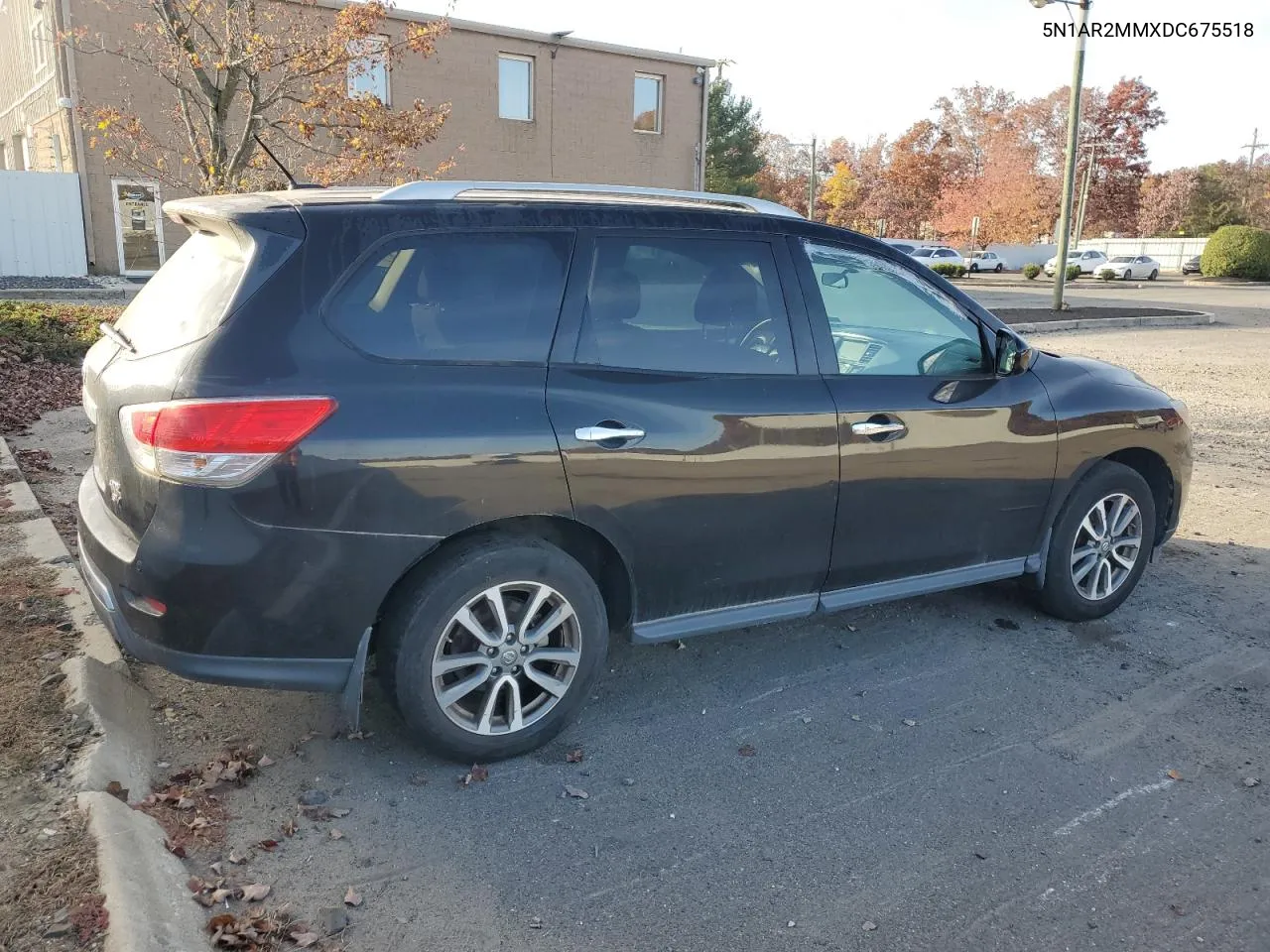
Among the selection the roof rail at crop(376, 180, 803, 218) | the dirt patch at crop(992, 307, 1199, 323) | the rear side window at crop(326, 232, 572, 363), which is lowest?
the dirt patch at crop(992, 307, 1199, 323)

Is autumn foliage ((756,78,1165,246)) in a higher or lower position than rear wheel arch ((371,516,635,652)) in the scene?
higher

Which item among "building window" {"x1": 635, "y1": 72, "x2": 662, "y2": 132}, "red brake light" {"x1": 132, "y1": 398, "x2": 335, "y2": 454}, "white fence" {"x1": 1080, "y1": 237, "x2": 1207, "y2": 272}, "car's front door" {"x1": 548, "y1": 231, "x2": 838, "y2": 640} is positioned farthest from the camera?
"white fence" {"x1": 1080, "y1": 237, "x2": 1207, "y2": 272}

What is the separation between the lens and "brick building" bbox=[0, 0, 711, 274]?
2308 centimetres

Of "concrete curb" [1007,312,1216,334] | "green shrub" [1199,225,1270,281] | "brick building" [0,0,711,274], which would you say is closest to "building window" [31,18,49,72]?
"brick building" [0,0,711,274]

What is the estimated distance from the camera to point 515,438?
3361 mm

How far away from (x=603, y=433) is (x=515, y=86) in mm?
27556

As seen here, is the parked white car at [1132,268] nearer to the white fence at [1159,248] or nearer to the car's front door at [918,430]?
the white fence at [1159,248]

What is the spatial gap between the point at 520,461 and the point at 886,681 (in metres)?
1.97

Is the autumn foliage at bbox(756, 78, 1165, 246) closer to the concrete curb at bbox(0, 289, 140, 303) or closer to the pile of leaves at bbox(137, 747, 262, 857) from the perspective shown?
the concrete curb at bbox(0, 289, 140, 303)

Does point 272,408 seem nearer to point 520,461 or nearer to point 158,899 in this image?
point 520,461

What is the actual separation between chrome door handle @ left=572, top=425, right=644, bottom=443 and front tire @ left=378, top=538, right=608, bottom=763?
0.40 meters

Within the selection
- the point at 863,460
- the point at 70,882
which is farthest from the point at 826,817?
the point at 70,882

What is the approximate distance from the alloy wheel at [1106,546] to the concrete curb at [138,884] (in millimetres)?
4002

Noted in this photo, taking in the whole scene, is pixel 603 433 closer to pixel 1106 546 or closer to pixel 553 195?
pixel 553 195
